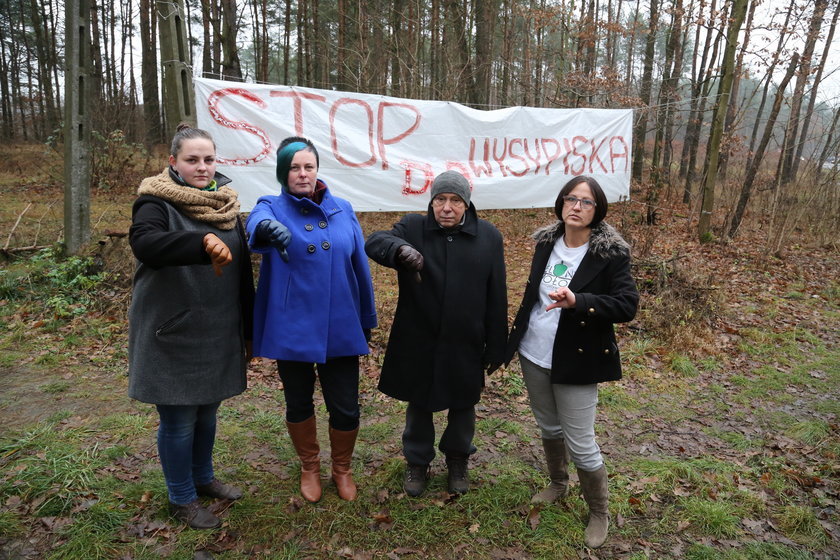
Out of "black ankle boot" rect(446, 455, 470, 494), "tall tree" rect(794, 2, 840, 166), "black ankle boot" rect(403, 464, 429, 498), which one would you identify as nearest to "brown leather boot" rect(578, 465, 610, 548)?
"black ankle boot" rect(446, 455, 470, 494)

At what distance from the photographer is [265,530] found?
261cm

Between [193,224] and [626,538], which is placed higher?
[193,224]

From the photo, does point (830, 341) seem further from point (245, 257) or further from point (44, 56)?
point (44, 56)

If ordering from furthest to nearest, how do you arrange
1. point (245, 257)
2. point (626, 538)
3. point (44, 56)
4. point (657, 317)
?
point (44, 56)
point (657, 317)
point (626, 538)
point (245, 257)

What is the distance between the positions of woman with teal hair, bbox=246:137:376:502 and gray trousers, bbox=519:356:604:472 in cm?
90

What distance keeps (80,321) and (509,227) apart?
24.0 feet

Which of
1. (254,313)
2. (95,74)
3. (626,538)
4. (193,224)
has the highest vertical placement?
(95,74)

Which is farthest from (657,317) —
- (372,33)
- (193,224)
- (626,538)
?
(372,33)

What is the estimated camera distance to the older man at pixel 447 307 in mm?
2559

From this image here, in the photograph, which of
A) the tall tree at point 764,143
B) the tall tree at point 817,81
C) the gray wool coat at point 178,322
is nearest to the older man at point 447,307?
the gray wool coat at point 178,322

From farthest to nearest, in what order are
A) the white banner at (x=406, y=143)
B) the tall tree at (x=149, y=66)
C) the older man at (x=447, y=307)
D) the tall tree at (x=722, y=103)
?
the tall tree at (x=149, y=66)
the tall tree at (x=722, y=103)
the white banner at (x=406, y=143)
the older man at (x=447, y=307)

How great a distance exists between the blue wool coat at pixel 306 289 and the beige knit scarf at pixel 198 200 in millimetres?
134

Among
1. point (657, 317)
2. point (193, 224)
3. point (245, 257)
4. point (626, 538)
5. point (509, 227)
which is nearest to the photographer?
point (193, 224)

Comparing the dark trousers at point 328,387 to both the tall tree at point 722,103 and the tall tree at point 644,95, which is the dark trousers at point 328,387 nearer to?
the tall tree at point 722,103
